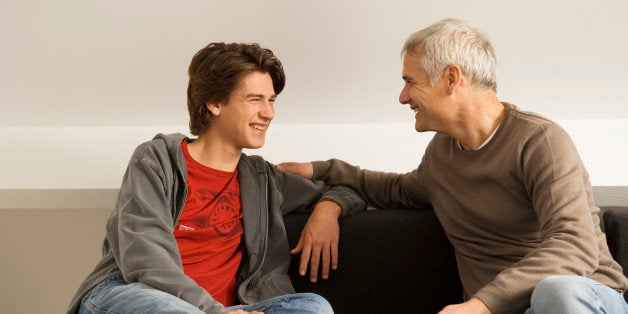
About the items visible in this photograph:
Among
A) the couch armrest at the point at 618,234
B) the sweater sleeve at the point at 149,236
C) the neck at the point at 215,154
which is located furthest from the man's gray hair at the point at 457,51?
the sweater sleeve at the point at 149,236

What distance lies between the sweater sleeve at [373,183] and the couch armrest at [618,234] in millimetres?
528

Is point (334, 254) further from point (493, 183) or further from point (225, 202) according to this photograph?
point (493, 183)

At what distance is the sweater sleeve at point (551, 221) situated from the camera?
1.66m

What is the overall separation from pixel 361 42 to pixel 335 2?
0.68 ft

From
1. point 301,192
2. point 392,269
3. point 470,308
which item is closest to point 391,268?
point 392,269

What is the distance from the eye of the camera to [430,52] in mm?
2021

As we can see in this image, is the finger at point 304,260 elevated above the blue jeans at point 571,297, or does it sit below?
below

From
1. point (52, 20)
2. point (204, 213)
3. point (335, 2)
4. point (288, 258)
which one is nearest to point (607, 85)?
point (335, 2)

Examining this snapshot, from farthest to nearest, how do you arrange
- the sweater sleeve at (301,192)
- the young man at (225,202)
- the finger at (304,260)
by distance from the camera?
the sweater sleeve at (301,192)
the finger at (304,260)
the young man at (225,202)

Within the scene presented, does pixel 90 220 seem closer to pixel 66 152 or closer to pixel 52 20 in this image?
pixel 66 152

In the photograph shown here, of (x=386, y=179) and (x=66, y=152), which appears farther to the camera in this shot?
(x=66, y=152)

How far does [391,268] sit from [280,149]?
2.29 feet

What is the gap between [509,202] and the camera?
1.99 m

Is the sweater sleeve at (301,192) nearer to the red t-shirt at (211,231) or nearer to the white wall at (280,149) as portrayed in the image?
the red t-shirt at (211,231)
